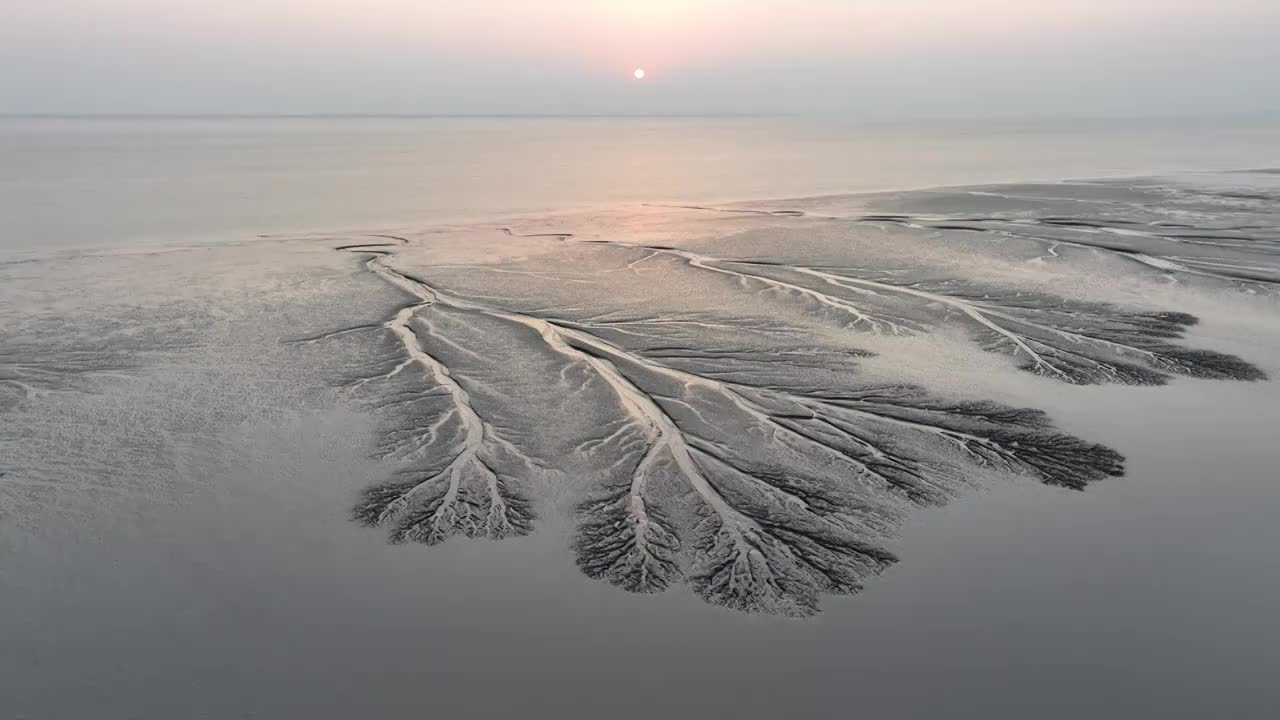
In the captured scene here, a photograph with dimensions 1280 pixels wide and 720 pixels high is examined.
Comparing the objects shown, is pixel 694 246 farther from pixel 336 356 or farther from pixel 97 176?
pixel 97 176

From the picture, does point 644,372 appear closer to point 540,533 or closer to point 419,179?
point 540,533

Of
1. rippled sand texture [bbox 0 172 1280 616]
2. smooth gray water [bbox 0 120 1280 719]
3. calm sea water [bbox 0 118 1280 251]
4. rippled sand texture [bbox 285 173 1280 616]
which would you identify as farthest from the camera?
calm sea water [bbox 0 118 1280 251]

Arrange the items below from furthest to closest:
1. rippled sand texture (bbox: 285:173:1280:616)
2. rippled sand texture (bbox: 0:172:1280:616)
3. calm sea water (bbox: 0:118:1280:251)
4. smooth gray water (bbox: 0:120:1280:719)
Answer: calm sea water (bbox: 0:118:1280:251)
rippled sand texture (bbox: 0:172:1280:616)
rippled sand texture (bbox: 285:173:1280:616)
smooth gray water (bbox: 0:120:1280:719)

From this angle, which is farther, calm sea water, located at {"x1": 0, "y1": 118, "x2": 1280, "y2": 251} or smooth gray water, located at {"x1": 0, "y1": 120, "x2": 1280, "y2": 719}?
calm sea water, located at {"x1": 0, "y1": 118, "x2": 1280, "y2": 251}

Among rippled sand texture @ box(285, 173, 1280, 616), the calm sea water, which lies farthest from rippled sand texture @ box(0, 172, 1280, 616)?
the calm sea water

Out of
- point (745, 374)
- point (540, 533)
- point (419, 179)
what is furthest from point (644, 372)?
point (419, 179)

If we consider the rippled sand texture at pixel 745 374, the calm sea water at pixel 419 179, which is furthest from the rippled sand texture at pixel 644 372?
the calm sea water at pixel 419 179

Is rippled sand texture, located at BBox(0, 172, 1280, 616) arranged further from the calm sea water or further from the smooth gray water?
the calm sea water
